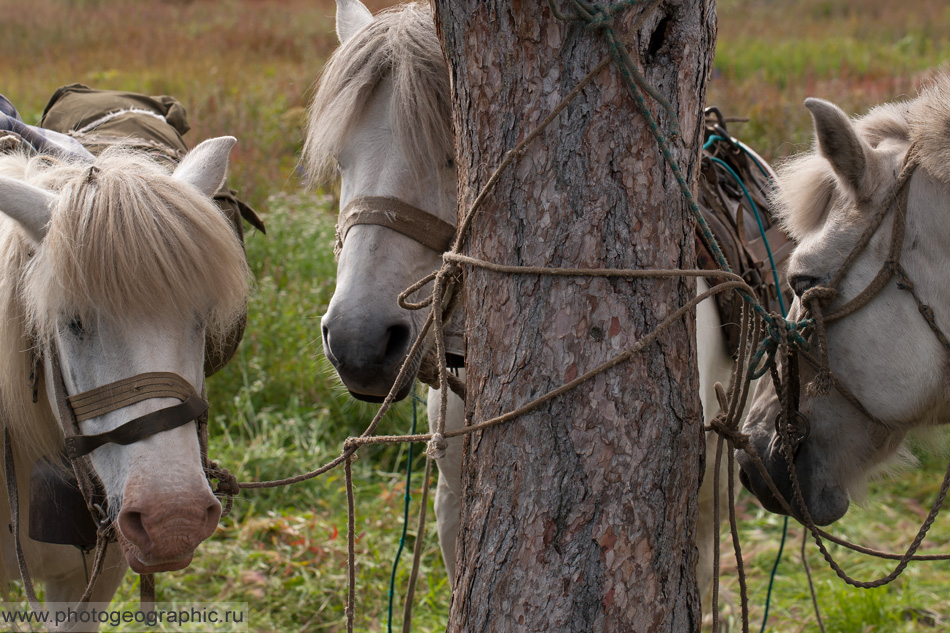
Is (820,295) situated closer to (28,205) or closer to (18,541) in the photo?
(28,205)

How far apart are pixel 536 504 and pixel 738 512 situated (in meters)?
3.44

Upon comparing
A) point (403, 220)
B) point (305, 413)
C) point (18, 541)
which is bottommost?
point (305, 413)

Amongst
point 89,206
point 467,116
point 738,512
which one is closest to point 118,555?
point 89,206

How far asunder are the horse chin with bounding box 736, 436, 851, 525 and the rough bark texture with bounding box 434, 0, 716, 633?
1.95 feet

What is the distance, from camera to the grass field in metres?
3.45

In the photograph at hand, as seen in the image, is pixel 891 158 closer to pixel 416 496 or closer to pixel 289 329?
pixel 416 496

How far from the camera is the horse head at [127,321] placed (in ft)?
5.15

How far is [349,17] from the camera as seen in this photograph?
2.58m

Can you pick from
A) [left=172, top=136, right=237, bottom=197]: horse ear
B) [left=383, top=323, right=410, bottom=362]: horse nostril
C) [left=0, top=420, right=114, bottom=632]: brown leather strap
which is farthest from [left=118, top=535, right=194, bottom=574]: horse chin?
[left=172, top=136, right=237, bottom=197]: horse ear

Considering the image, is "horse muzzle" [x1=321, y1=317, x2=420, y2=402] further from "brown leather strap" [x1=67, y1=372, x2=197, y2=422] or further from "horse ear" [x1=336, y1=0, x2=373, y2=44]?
"horse ear" [x1=336, y1=0, x2=373, y2=44]

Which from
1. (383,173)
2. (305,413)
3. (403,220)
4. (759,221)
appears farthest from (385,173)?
(305,413)

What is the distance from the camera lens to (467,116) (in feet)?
4.80

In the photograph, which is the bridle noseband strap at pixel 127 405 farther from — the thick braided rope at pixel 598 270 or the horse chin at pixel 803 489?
the horse chin at pixel 803 489

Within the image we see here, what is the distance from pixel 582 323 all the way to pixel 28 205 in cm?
128
